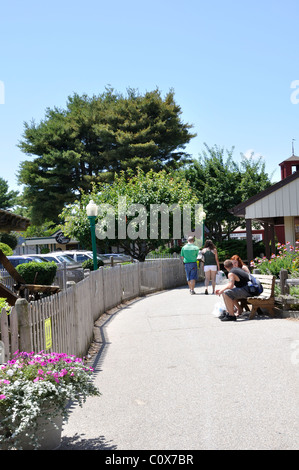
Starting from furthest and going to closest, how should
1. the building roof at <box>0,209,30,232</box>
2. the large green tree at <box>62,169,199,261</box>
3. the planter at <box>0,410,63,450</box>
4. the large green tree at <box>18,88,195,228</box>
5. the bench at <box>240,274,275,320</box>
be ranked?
the large green tree at <box>18,88,195,228</box> → the large green tree at <box>62,169,199,261</box> → the bench at <box>240,274,275,320</box> → the building roof at <box>0,209,30,232</box> → the planter at <box>0,410,63,450</box>

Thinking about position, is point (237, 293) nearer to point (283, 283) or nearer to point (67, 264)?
point (283, 283)

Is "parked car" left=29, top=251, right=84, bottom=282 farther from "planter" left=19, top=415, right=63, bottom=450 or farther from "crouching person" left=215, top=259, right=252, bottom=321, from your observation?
"planter" left=19, top=415, right=63, bottom=450

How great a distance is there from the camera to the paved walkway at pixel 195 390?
189 inches

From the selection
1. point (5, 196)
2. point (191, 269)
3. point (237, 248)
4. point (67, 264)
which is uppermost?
point (5, 196)

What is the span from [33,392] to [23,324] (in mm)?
1228

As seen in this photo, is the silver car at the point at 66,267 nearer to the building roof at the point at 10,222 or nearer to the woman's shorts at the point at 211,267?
the woman's shorts at the point at 211,267

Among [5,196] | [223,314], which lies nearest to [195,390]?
[223,314]

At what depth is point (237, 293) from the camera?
38.1ft

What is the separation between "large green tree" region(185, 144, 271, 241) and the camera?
35.5 m

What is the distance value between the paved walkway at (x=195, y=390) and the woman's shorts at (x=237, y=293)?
595mm

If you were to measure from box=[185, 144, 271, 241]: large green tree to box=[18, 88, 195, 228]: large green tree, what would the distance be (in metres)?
9.44

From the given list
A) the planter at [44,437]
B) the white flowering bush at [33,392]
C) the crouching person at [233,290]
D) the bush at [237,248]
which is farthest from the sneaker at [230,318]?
the bush at [237,248]

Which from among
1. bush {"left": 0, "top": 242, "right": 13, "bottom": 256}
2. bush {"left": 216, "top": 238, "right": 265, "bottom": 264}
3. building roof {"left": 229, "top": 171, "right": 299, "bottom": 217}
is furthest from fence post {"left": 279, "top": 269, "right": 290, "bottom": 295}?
bush {"left": 216, "top": 238, "right": 265, "bottom": 264}

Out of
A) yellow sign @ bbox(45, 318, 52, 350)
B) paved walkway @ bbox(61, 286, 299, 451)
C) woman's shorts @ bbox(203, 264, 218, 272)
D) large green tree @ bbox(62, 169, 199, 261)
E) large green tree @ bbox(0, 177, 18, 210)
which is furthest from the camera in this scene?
large green tree @ bbox(0, 177, 18, 210)
